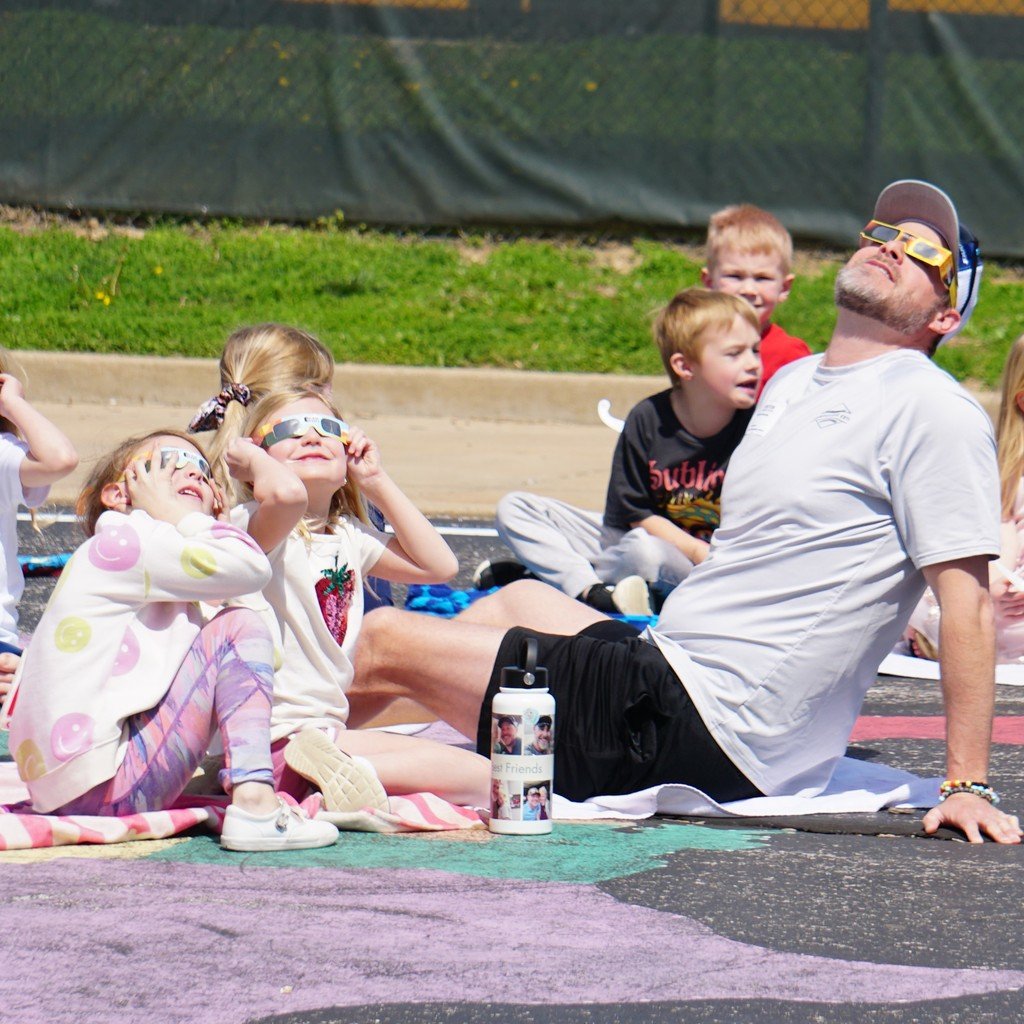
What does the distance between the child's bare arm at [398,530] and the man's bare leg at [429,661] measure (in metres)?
0.13

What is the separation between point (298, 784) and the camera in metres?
4.06

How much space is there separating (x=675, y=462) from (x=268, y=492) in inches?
114

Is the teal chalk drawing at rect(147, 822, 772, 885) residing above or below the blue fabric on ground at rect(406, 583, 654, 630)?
below

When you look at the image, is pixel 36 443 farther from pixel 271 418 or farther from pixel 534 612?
pixel 534 612

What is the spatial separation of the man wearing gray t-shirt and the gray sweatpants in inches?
88.3

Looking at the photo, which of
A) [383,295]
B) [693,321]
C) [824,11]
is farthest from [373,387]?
[693,321]

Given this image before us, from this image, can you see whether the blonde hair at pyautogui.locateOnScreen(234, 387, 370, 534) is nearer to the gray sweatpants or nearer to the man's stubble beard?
the man's stubble beard

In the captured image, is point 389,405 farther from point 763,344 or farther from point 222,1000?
point 222,1000

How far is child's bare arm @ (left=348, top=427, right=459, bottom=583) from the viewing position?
4.46 meters

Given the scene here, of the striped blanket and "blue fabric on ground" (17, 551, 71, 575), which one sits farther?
"blue fabric on ground" (17, 551, 71, 575)

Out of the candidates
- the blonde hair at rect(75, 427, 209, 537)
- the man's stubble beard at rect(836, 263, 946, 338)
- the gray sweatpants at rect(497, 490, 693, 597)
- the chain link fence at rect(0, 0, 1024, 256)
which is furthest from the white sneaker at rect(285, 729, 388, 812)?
the chain link fence at rect(0, 0, 1024, 256)

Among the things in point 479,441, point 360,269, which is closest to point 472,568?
point 479,441

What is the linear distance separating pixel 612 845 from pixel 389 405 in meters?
7.92

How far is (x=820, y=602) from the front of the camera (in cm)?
409
